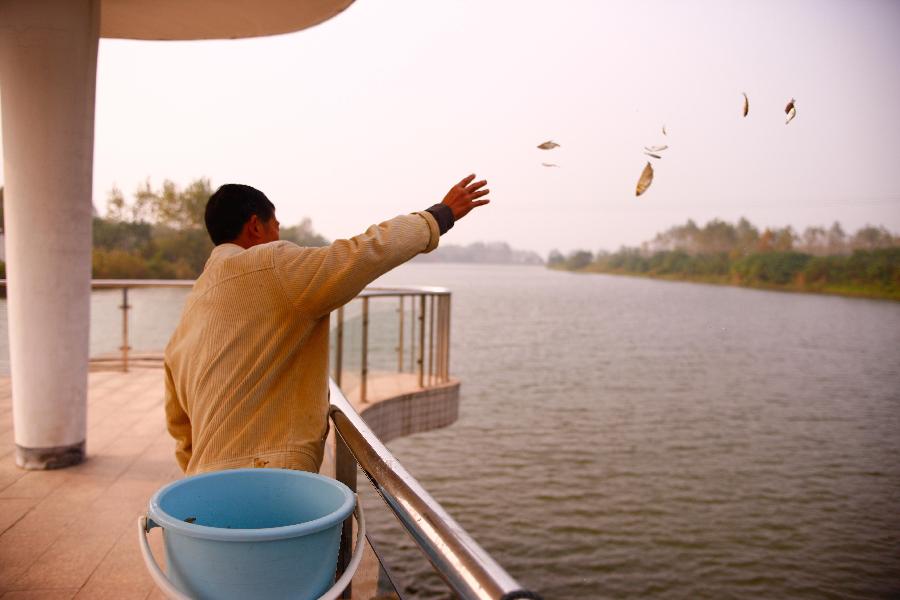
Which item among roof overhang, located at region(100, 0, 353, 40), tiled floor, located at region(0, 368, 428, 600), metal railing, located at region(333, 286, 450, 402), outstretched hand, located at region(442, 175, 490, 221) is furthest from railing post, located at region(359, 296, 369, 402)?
outstretched hand, located at region(442, 175, 490, 221)

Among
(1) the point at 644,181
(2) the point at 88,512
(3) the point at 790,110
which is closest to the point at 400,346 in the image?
(2) the point at 88,512

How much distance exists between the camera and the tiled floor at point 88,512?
8.45ft

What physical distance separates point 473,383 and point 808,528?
967cm

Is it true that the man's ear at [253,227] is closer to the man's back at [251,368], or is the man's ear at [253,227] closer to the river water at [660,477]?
the man's back at [251,368]

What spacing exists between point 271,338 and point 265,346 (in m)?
0.02

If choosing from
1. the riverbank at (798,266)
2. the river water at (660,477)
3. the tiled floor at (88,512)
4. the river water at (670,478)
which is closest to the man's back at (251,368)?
the tiled floor at (88,512)

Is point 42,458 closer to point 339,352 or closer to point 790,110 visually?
point 339,352

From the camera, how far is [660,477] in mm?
9414

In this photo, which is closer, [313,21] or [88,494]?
[88,494]

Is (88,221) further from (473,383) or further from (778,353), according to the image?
(778,353)

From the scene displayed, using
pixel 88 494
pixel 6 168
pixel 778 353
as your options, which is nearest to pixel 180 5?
pixel 6 168

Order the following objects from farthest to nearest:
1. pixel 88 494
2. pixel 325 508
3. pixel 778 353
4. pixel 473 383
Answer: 1. pixel 778 353
2. pixel 473 383
3. pixel 88 494
4. pixel 325 508

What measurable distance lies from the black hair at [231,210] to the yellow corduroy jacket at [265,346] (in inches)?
3.3

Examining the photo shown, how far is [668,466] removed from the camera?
396 inches
